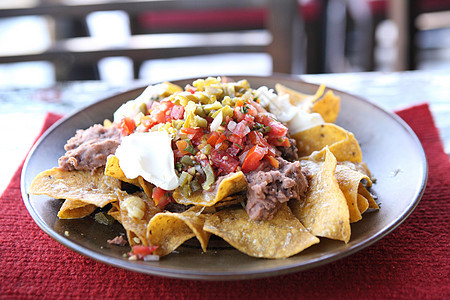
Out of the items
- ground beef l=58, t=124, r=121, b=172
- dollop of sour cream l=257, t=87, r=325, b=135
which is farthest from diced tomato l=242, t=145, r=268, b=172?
ground beef l=58, t=124, r=121, b=172

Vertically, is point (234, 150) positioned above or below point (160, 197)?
above

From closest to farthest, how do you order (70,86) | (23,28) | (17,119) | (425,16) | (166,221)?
(166,221)
(17,119)
(70,86)
(425,16)
(23,28)

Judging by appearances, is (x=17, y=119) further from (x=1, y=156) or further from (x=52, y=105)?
(x=1, y=156)

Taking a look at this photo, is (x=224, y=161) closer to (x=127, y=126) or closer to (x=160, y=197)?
(x=160, y=197)

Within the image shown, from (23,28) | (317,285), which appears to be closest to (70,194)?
(317,285)

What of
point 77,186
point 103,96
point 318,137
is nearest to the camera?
point 77,186

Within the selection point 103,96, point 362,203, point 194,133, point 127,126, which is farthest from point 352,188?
point 103,96

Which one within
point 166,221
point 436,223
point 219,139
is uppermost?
point 219,139
